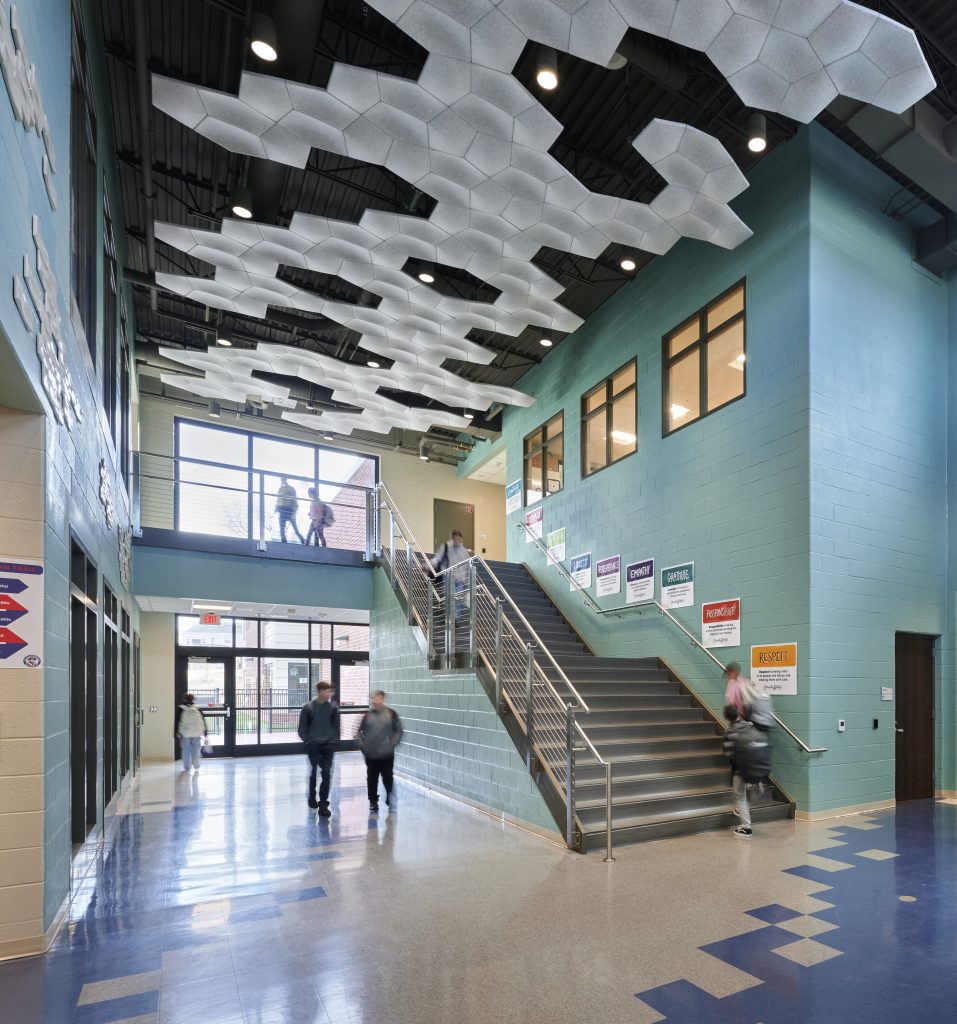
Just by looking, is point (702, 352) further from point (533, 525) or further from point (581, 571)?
point (533, 525)

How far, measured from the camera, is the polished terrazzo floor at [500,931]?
3.14 meters

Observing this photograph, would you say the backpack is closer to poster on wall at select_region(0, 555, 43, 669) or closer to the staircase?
the staircase

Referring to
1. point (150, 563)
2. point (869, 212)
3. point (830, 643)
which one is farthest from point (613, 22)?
point (150, 563)

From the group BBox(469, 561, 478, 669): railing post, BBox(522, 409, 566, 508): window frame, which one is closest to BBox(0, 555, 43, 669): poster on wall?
BBox(469, 561, 478, 669): railing post

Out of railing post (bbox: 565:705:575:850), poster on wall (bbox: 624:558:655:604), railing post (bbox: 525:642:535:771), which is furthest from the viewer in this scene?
poster on wall (bbox: 624:558:655:604)

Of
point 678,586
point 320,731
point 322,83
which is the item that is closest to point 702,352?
point 678,586

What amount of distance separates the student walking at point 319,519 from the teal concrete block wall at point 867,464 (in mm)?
8407

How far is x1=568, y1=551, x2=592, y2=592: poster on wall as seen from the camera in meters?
11.2

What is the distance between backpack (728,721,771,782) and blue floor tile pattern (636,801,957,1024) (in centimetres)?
102

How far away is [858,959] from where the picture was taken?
360cm

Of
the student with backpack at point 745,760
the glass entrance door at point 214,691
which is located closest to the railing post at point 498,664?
the student with backpack at point 745,760

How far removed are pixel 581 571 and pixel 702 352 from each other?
4.04 metres

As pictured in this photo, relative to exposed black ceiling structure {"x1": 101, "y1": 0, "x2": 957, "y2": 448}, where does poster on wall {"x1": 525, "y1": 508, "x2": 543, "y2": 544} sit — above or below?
below

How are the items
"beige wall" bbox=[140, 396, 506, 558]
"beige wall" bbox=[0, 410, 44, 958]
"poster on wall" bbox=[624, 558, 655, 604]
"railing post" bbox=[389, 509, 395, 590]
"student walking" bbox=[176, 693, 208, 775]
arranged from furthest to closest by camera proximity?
"beige wall" bbox=[140, 396, 506, 558] → "student walking" bbox=[176, 693, 208, 775] → "railing post" bbox=[389, 509, 395, 590] → "poster on wall" bbox=[624, 558, 655, 604] → "beige wall" bbox=[0, 410, 44, 958]
